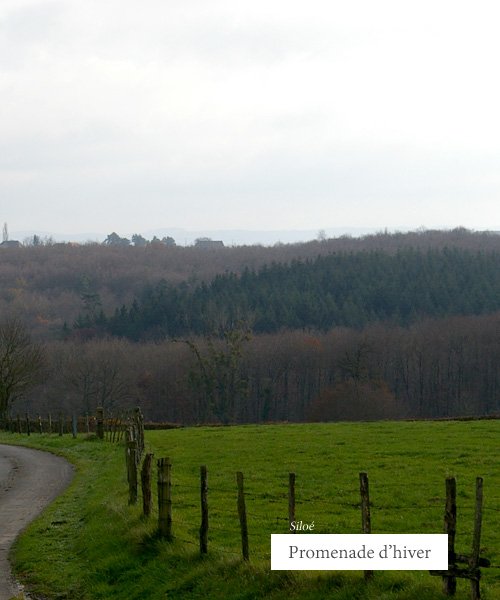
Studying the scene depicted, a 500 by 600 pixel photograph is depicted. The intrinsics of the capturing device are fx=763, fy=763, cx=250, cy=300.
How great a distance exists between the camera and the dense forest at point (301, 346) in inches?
3679

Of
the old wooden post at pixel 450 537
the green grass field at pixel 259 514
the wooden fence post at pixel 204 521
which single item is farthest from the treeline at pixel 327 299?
the old wooden post at pixel 450 537

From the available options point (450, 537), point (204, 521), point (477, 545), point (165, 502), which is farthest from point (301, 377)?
point (477, 545)

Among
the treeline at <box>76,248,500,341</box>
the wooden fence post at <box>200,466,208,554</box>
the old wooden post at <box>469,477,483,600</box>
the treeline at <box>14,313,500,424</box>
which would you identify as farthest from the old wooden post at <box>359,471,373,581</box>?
the treeline at <box>76,248,500,341</box>

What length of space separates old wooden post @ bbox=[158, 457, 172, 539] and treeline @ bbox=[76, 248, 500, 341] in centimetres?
11409

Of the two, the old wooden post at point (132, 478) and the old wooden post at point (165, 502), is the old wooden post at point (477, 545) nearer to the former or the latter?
the old wooden post at point (165, 502)

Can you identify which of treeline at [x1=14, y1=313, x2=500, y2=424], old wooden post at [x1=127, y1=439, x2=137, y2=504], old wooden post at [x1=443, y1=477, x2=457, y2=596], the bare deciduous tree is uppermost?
old wooden post at [x1=443, y1=477, x2=457, y2=596]

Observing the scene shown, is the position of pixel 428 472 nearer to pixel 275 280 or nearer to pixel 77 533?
pixel 77 533

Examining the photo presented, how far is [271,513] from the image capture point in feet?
56.1

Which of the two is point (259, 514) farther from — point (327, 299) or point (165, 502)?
point (327, 299)

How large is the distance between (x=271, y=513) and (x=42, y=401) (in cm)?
9041

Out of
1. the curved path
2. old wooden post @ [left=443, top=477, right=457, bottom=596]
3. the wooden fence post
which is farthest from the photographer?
the curved path

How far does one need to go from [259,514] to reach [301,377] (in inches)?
3778

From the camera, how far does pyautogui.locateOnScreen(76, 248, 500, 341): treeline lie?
140750 millimetres

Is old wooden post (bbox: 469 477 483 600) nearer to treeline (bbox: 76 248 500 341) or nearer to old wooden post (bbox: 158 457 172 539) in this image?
old wooden post (bbox: 158 457 172 539)
